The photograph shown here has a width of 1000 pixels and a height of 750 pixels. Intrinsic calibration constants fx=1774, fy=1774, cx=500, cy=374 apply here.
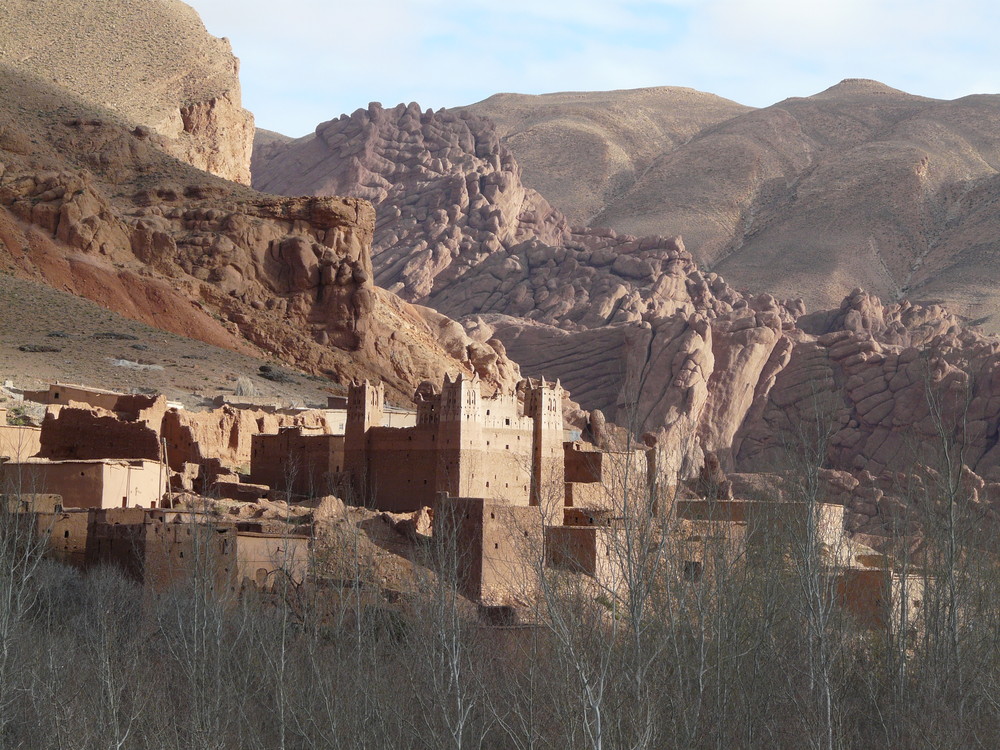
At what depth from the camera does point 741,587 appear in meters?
39.2

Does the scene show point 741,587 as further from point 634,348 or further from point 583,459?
point 634,348

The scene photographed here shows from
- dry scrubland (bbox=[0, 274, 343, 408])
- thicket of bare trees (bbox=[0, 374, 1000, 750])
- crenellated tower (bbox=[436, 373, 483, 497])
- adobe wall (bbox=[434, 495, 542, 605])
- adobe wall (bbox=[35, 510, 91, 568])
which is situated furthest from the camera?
dry scrubland (bbox=[0, 274, 343, 408])

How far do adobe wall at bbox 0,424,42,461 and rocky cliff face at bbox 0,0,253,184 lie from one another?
63.4 metres

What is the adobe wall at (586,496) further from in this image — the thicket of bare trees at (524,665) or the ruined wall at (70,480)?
the thicket of bare trees at (524,665)

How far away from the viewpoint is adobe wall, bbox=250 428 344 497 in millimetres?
59250

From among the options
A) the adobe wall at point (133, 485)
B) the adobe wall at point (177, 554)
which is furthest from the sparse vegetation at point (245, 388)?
the adobe wall at point (177, 554)

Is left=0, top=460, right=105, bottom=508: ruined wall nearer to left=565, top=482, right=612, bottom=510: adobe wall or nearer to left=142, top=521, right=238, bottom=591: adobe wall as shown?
left=142, top=521, right=238, bottom=591: adobe wall

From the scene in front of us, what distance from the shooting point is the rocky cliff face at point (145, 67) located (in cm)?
12538

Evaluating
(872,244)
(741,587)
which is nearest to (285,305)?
(741,587)

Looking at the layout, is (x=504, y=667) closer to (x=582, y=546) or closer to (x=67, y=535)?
(x=582, y=546)

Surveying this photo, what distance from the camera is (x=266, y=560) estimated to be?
45625 mm

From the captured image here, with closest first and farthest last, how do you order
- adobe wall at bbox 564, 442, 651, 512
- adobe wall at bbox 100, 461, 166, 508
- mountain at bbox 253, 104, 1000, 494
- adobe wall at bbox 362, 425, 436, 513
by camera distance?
1. adobe wall at bbox 100, 461, 166, 508
2. adobe wall at bbox 362, 425, 436, 513
3. adobe wall at bbox 564, 442, 651, 512
4. mountain at bbox 253, 104, 1000, 494

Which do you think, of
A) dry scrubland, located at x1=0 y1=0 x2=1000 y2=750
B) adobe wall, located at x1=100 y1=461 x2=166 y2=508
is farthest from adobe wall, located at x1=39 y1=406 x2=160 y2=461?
dry scrubland, located at x1=0 y1=0 x2=1000 y2=750

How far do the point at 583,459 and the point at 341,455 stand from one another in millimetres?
8772
